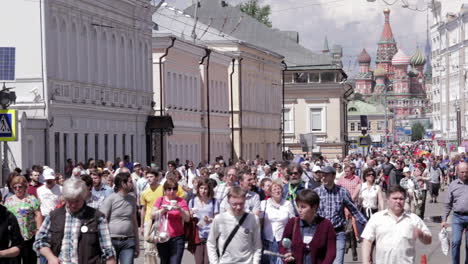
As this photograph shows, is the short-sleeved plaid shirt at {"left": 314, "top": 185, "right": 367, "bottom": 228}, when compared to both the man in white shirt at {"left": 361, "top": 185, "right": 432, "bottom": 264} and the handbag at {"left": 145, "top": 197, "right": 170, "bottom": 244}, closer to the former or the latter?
the handbag at {"left": 145, "top": 197, "right": 170, "bottom": 244}

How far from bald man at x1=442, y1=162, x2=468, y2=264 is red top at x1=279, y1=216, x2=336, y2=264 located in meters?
5.82

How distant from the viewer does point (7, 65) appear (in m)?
33.3

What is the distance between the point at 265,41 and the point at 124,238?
89.6 meters

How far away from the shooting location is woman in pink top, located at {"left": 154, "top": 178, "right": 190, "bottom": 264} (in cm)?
1599

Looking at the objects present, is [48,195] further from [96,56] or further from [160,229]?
[96,56]

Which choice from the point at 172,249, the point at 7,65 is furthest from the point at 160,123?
the point at 172,249

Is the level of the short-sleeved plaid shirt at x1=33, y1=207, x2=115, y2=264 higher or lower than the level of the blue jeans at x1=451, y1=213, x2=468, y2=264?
higher

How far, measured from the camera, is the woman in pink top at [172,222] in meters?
16.0

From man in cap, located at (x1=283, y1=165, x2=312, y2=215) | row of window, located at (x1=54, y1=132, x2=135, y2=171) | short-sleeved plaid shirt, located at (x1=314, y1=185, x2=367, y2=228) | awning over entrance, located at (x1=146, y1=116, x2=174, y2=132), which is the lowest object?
short-sleeved plaid shirt, located at (x1=314, y1=185, x2=367, y2=228)

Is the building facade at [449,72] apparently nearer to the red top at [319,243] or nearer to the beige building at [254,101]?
the beige building at [254,101]

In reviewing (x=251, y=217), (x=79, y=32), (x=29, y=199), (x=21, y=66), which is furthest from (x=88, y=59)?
(x=251, y=217)

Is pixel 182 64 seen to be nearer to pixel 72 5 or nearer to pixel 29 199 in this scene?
pixel 72 5

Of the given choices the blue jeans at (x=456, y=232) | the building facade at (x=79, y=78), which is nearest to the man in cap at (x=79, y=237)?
the blue jeans at (x=456, y=232)

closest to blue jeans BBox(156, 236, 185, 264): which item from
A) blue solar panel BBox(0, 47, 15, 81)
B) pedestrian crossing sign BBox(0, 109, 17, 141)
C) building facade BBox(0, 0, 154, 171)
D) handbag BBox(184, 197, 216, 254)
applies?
handbag BBox(184, 197, 216, 254)
